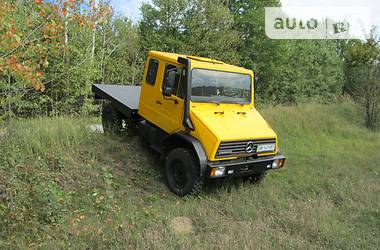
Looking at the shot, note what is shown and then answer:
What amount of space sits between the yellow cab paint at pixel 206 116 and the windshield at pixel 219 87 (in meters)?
0.09


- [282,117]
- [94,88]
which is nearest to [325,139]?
[282,117]

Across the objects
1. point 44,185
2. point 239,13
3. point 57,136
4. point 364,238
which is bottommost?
point 364,238

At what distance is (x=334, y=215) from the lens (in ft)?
14.8

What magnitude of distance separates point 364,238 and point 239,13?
81.2ft

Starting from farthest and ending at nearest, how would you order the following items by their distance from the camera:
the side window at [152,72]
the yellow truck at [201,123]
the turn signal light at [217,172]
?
the side window at [152,72] → the yellow truck at [201,123] → the turn signal light at [217,172]

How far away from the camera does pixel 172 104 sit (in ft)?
18.2

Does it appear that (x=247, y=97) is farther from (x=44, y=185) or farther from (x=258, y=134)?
(x=44, y=185)

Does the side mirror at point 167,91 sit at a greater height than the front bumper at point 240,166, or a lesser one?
greater

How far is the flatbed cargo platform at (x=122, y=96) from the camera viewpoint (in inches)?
269

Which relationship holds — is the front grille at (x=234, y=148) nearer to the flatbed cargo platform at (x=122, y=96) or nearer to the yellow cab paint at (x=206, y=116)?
the yellow cab paint at (x=206, y=116)

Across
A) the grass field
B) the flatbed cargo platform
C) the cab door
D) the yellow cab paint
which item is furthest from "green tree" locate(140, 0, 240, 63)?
the cab door

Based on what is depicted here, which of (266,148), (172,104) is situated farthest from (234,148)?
(172,104)

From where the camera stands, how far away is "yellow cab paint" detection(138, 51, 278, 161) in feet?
16.2

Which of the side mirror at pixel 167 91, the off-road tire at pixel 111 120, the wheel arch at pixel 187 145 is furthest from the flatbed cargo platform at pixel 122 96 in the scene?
the side mirror at pixel 167 91
